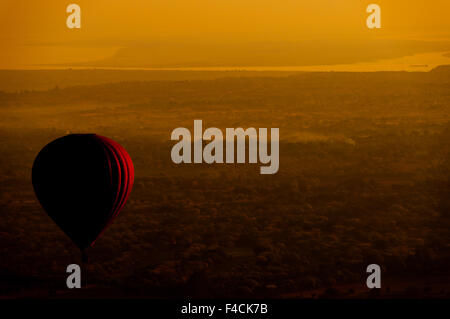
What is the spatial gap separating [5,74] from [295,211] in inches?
1141

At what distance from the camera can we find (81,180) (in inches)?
413

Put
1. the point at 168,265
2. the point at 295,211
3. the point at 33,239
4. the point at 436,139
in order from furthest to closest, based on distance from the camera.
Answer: the point at 436,139, the point at 295,211, the point at 33,239, the point at 168,265

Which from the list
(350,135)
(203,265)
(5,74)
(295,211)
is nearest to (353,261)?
(203,265)

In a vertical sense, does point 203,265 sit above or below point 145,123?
below

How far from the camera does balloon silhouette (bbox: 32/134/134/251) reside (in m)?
10.3

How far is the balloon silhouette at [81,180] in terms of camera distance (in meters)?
10.3

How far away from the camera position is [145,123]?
3853 cm

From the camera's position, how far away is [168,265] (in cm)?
1792

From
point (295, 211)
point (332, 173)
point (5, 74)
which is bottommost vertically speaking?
point (295, 211)

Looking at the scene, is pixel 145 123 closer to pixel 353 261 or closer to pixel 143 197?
pixel 143 197
